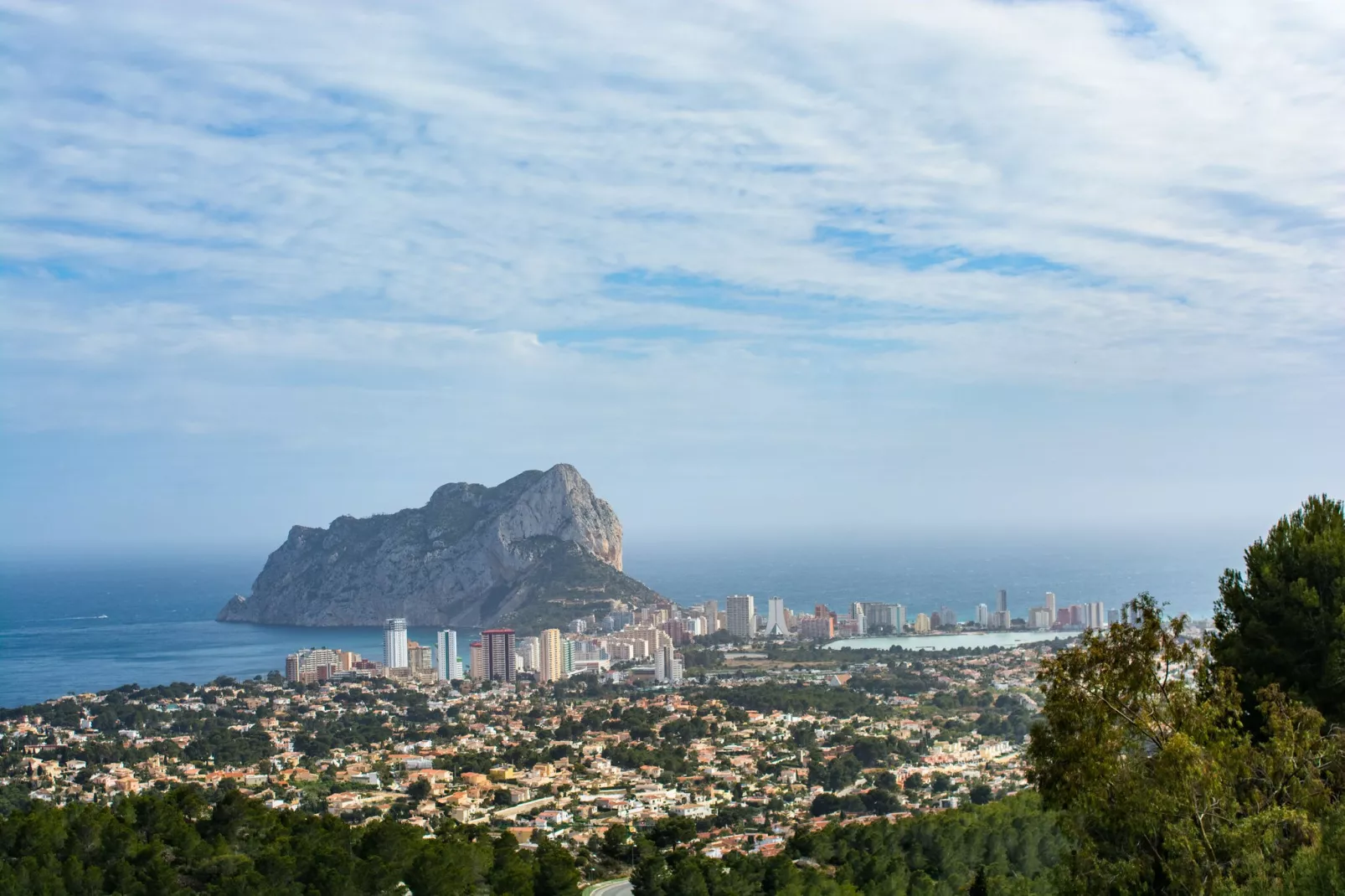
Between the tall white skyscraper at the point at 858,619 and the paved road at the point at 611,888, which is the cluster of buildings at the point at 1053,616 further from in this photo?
the paved road at the point at 611,888

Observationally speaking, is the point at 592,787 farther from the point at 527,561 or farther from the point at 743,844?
the point at 527,561

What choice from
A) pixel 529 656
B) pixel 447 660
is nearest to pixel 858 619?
pixel 529 656

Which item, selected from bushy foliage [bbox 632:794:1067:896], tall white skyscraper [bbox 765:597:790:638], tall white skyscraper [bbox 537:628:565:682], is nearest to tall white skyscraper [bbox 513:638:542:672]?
tall white skyscraper [bbox 537:628:565:682]

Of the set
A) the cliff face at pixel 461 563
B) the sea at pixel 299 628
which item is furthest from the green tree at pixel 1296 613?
the cliff face at pixel 461 563

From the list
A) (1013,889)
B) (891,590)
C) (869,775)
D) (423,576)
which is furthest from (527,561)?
(1013,889)

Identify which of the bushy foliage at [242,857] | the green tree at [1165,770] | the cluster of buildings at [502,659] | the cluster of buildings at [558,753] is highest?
the green tree at [1165,770]

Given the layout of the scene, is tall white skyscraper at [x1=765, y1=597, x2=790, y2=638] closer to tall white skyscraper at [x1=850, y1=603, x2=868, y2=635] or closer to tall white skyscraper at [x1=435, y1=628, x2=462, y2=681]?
tall white skyscraper at [x1=850, y1=603, x2=868, y2=635]
